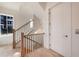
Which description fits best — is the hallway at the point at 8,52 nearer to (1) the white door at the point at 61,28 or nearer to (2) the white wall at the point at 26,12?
(2) the white wall at the point at 26,12

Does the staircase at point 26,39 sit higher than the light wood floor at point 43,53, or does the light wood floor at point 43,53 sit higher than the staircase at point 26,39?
the staircase at point 26,39

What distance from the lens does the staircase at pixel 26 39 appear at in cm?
173

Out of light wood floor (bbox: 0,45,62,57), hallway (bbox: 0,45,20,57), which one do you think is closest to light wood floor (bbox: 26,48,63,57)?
light wood floor (bbox: 0,45,62,57)

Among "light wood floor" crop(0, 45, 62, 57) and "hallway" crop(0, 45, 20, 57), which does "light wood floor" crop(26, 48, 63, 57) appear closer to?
"light wood floor" crop(0, 45, 62, 57)

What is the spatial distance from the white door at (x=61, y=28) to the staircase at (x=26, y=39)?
22 cm

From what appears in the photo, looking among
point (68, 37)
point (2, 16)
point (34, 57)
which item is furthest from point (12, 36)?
point (68, 37)

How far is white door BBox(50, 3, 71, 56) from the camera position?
1738 millimetres

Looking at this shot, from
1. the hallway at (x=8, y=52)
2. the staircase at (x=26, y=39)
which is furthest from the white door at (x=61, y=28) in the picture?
the hallway at (x=8, y=52)

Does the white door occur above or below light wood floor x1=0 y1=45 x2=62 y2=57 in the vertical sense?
above

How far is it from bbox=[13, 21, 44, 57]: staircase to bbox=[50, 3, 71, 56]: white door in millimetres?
216

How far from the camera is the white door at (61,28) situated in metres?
1.74

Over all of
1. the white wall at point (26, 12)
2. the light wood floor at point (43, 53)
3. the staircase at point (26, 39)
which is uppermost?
the white wall at point (26, 12)

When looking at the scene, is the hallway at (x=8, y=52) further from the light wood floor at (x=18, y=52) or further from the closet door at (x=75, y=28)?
the closet door at (x=75, y=28)

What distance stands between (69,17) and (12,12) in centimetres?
84
